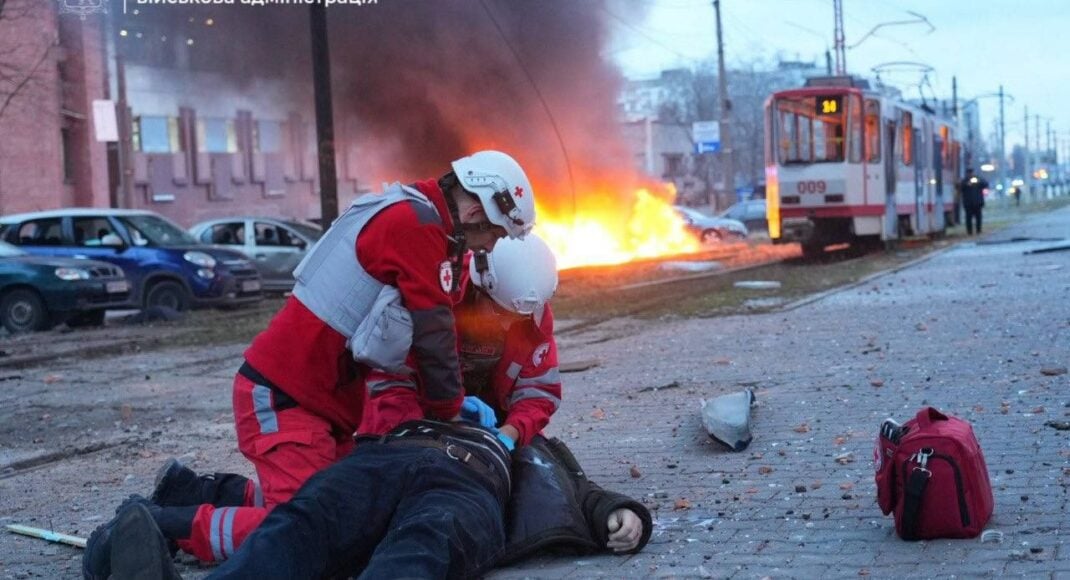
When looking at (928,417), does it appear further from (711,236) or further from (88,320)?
(711,236)

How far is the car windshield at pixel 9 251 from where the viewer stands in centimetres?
1778

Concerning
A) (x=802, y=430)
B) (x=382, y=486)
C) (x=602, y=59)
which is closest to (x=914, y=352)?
Answer: (x=802, y=430)

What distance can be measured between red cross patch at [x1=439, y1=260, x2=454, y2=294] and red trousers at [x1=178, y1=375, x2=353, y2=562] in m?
0.75

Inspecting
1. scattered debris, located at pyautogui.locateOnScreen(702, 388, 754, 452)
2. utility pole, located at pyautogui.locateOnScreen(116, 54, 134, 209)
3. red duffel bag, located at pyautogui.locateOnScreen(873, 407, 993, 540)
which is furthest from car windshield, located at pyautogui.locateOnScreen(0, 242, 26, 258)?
red duffel bag, located at pyautogui.locateOnScreen(873, 407, 993, 540)

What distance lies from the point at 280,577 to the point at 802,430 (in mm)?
3963

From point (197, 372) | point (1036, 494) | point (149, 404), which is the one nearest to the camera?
point (1036, 494)

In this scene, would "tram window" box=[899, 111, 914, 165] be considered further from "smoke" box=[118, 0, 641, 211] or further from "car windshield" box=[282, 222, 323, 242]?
"car windshield" box=[282, 222, 323, 242]

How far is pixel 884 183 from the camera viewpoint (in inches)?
1087

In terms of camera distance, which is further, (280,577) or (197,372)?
(197,372)

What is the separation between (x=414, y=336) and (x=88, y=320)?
14.8m

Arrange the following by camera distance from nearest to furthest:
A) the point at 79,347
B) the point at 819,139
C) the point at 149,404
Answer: the point at 149,404, the point at 79,347, the point at 819,139

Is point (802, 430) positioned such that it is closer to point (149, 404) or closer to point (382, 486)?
point (382, 486)

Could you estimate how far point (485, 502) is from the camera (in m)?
4.77

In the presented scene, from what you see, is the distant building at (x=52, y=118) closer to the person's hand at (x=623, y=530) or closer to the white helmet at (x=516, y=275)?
the white helmet at (x=516, y=275)
